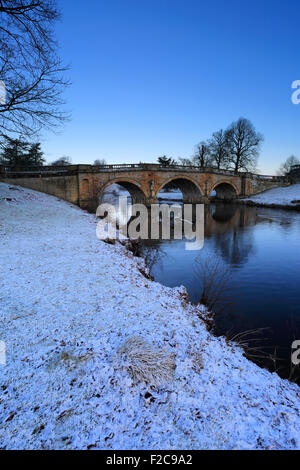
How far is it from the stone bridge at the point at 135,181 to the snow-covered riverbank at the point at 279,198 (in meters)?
2.41

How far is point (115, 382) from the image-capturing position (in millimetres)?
2367

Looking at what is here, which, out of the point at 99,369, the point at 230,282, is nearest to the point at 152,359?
the point at 99,369

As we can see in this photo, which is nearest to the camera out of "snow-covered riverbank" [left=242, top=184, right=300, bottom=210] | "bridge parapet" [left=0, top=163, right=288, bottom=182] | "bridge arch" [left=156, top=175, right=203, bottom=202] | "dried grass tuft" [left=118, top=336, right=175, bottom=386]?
"dried grass tuft" [left=118, top=336, right=175, bottom=386]

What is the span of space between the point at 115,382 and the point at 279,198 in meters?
38.3

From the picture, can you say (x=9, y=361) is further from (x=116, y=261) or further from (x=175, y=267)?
(x=175, y=267)

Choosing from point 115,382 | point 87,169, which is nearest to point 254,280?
point 115,382

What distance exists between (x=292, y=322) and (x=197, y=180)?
29.4 meters

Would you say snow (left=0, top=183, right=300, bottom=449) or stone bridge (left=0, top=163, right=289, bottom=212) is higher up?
stone bridge (left=0, top=163, right=289, bottom=212)

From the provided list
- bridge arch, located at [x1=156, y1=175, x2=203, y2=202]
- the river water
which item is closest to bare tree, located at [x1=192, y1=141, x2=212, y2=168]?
bridge arch, located at [x1=156, y1=175, x2=203, y2=202]

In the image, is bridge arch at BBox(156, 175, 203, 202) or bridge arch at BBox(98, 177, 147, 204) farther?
bridge arch at BBox(156, 175, 203, 202)

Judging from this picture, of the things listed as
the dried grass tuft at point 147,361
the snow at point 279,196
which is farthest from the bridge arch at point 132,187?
the dried grass tuft at point 147,361

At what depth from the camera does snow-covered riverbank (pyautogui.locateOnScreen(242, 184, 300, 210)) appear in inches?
1215

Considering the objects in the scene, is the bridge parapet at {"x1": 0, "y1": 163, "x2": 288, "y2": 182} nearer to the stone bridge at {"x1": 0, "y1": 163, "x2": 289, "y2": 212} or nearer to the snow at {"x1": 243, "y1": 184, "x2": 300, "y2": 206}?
the stone bridge at {"x1": 0, "y1": 163, "x2": 289, "y2": 212}

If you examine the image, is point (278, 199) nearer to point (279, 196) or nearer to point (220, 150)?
point (279, 196)
